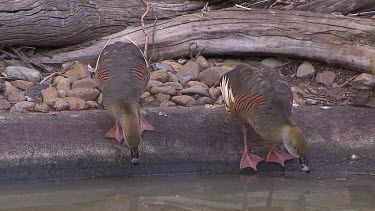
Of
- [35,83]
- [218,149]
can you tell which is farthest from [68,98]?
[218,149]

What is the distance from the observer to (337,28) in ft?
23.9

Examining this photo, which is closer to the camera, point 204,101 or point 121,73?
point 121,73

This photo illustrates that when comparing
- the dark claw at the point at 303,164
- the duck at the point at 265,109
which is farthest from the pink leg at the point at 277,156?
the dark claw at the point at 303,164

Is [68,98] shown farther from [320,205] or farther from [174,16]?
[320,205]

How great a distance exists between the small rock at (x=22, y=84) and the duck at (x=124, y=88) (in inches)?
33.5

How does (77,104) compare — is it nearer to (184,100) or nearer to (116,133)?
(116,133)

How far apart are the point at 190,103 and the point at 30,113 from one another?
1.43 meters

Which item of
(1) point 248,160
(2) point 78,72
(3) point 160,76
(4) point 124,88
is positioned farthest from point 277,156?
(2) point 78,72

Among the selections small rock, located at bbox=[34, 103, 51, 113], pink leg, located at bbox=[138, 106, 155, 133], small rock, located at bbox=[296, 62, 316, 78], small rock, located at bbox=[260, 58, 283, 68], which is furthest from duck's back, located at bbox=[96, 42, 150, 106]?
small rock, located at bbox=[296, 62, 316, 78]

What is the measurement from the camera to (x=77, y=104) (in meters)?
6.49

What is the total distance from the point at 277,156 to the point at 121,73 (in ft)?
4.79

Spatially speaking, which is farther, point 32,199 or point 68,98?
point 68,98

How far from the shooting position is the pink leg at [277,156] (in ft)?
19.2

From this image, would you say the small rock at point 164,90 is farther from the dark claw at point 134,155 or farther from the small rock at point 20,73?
the dark claw at point 134,155
